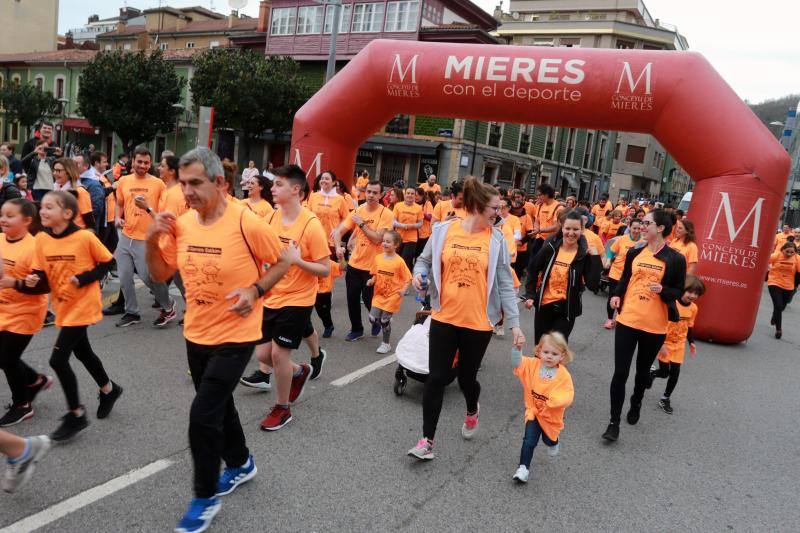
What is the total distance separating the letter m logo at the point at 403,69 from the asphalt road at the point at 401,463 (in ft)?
18.9

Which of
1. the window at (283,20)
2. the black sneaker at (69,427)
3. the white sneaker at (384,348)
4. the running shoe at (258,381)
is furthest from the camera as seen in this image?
the window at (283,20)

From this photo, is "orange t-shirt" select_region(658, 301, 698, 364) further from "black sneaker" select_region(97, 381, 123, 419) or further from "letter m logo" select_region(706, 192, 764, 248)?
"black sneaker" select_region(97, 381, 123, 419)

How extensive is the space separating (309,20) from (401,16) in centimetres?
602

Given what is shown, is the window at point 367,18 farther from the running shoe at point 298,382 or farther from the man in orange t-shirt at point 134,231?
the running shoe at point 298,382

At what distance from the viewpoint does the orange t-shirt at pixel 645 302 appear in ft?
14.7

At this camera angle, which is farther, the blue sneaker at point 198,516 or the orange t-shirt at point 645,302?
the orange t-shirt at point 645,302

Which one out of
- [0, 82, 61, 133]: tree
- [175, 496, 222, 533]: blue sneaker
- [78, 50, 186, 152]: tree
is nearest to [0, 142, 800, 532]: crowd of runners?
[175, 496, 222, 533]: blue sneaker

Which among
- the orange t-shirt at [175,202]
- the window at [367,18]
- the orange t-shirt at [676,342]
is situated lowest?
the orange t-shirt at [676,342]

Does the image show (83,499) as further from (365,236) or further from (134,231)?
(365,236)

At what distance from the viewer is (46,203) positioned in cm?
358

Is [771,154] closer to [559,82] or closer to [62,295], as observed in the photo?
[559,82]

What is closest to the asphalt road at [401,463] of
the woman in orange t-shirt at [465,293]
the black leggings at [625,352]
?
Answer: the black leggings at [625,352]

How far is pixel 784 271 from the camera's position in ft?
31.7

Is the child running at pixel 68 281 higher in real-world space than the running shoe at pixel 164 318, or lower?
higher
